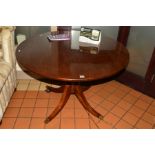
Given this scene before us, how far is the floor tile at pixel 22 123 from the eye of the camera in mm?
1940

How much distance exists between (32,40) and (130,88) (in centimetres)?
152

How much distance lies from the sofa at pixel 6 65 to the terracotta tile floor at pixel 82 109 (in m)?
0.22

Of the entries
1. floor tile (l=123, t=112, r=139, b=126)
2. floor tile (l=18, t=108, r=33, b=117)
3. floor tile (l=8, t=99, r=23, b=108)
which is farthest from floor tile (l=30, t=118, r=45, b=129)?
floor tile (l=123, t=112, r=139, b=126)

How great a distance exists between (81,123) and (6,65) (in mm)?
1086

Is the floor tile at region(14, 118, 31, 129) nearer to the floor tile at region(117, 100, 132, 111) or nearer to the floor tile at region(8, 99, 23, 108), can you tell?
the floor tile at region(8, 99, 23, 108)

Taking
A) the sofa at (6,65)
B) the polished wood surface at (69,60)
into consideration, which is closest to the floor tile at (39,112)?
the sofa at (6,65)

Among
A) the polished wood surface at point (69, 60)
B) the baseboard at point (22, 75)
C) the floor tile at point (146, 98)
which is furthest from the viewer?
the baseboard at point (22, 75)

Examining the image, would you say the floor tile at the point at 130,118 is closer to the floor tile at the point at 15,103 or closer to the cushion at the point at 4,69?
the floor tile at the point at 15,103

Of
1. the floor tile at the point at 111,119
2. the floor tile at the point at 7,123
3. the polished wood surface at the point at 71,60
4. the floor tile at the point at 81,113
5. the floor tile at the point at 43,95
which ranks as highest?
the polished wood surface at the point at 71,60

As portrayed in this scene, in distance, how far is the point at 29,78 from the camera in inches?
105

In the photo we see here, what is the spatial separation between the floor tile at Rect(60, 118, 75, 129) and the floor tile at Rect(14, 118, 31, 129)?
373mm

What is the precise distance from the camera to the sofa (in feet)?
6.20

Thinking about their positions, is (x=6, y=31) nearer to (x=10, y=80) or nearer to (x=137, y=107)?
(x=10, y=80)
